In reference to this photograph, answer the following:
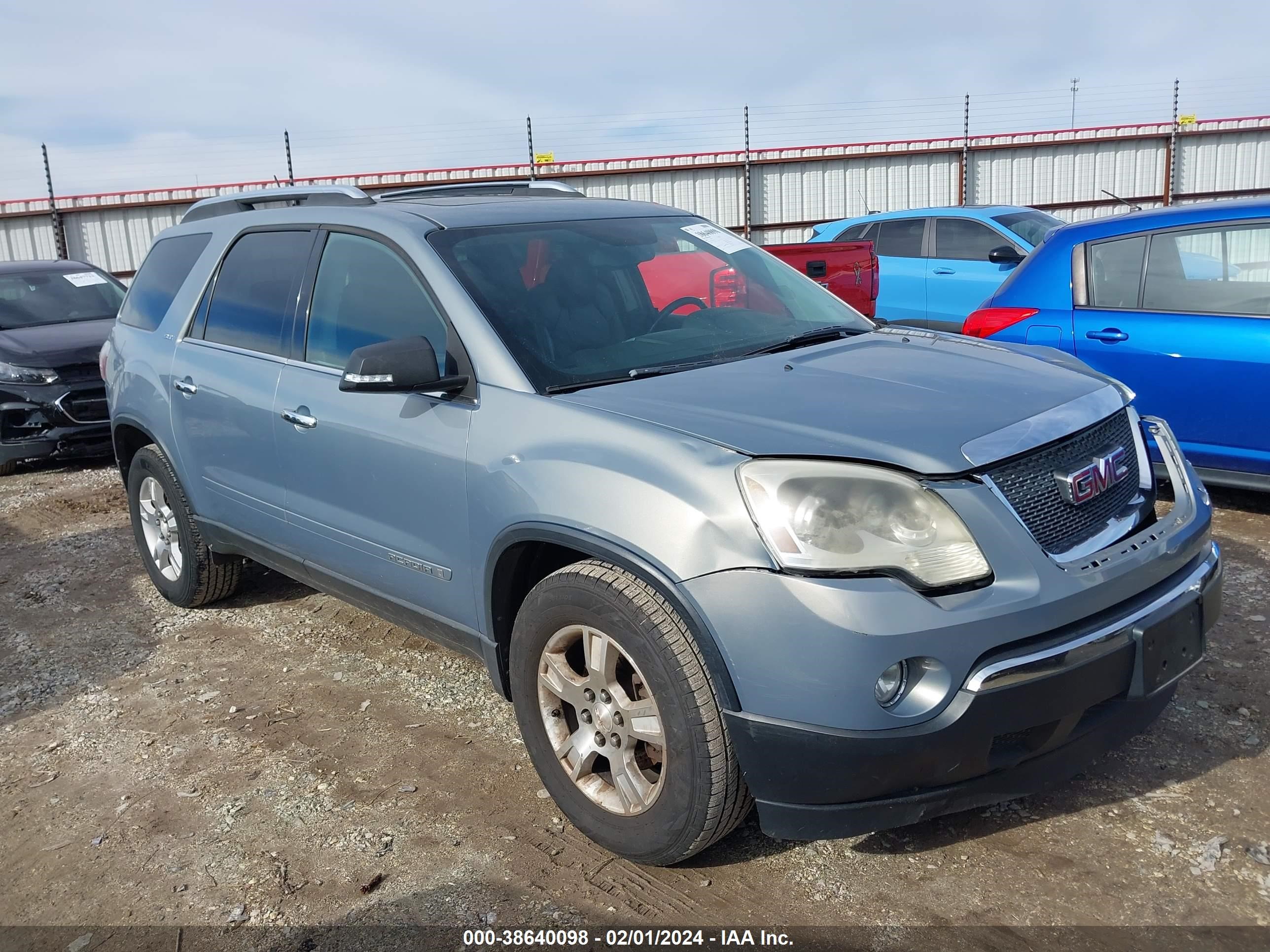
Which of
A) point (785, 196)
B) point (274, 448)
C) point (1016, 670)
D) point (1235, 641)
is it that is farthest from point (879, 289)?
point (785, 196)

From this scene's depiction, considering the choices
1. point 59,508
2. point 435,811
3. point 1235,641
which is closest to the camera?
point 435,811

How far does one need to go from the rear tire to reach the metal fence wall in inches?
609

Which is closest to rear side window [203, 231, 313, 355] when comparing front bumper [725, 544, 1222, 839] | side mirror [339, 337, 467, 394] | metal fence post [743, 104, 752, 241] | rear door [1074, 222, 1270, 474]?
side mirror [339, 337, 467, 394]

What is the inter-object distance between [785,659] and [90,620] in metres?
3.98

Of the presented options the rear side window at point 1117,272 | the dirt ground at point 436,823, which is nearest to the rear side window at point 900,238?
the rear side window at point 1117,272

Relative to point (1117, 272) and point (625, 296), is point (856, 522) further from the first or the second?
point (1117, 272)

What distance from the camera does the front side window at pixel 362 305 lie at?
3.29m

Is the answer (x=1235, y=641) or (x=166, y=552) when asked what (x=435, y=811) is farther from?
(x=1235, y=641)

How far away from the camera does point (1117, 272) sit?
17.9 feet

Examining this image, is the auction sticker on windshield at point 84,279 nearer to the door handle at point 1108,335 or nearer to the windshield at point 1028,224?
the door handle at point 1108,335

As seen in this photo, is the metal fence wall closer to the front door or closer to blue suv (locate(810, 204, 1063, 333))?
blue suv (locate(810, 204, 1063, 333))

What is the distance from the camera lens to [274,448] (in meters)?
3.78

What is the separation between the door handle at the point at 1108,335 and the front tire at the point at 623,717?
3.80m

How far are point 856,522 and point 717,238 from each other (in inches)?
79.6
